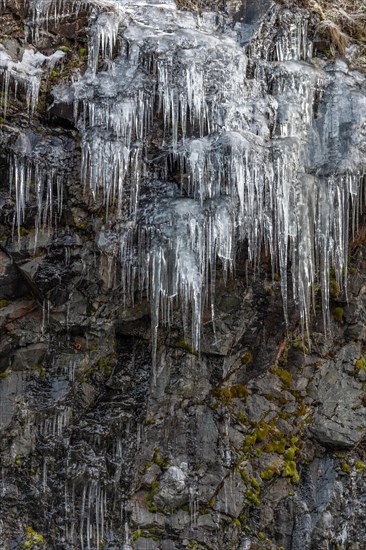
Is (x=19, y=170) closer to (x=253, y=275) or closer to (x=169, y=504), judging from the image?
(x=253, y=275)

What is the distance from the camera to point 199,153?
20.2ft

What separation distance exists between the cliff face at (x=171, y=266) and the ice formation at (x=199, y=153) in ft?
0.06

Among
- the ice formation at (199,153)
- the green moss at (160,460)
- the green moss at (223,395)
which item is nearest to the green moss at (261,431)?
the green moss at (223,395)

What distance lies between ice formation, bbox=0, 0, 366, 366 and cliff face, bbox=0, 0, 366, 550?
0.02 m

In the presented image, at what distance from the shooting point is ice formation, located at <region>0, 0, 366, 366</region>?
616 cm

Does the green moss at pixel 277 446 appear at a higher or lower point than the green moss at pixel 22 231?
lower

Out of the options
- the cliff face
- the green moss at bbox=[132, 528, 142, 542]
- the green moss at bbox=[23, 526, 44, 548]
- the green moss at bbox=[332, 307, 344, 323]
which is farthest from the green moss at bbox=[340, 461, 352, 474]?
the green moss at bbox=[23, 526, 44, 548]

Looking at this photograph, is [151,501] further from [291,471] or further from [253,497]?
[291,471]

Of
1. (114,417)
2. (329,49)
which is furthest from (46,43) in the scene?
(114,417)

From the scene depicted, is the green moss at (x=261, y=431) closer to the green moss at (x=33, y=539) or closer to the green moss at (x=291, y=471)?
the green moss at (x=291, y=471)

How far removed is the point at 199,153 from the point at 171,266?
106 centimetres

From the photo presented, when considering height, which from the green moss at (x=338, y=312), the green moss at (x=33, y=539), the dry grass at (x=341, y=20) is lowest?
the green moss at (x=33, y=539)

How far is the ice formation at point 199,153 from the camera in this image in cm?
616

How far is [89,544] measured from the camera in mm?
6469
